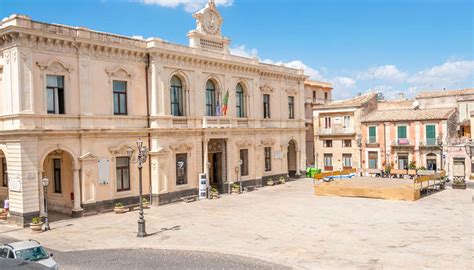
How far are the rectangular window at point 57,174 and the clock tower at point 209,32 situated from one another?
12569 millimetres

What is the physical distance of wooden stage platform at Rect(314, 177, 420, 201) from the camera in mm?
29719

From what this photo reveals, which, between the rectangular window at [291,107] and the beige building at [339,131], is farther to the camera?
the beige building at [339,131]

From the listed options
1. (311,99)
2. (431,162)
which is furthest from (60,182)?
(311,99)

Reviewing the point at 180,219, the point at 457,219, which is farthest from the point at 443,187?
the point at 180,219

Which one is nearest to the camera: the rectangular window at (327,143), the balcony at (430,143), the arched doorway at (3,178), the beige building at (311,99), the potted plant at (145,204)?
the potted plant at (145,204)

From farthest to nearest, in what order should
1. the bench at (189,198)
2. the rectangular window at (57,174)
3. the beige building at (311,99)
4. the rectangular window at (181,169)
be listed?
1. the beige building at (311,99)
2. the rectangular window at (181,169)
3. the bench at (189,198)
4. the rectangular window at (57,174)

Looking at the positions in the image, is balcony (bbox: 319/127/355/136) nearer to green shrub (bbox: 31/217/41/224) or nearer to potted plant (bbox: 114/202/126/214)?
potted plant (bbox: 114/202/126/214)

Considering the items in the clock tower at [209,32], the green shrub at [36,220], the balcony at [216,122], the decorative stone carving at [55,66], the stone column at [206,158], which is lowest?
the green shrub at [36,220]

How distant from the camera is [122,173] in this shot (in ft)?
94.7

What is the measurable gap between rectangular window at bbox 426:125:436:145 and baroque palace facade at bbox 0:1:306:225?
16.0 meters

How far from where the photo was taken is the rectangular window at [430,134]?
4394 centimetres

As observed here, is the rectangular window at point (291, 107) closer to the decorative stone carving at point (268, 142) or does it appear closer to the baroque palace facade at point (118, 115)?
the baroque palace facade at point (118, 115)

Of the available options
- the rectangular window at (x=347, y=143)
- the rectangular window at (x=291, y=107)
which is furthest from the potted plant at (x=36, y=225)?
the rectangular window at (x=347, y=143)

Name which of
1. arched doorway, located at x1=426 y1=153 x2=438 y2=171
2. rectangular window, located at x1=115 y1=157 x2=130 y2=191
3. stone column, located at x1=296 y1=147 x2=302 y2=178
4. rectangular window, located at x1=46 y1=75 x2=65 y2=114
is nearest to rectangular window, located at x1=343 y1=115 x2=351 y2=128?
stone column, located at x1=296 y1=147 x2=302 y2=178
